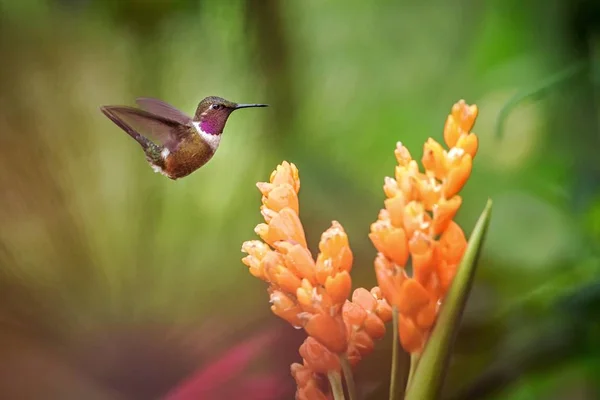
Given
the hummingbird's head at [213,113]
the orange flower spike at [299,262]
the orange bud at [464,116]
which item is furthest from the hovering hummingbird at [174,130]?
the orange bud at [464,116]

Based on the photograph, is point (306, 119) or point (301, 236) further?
point (306, 119)

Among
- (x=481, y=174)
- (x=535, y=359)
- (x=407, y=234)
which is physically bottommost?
(x=535, y=359)

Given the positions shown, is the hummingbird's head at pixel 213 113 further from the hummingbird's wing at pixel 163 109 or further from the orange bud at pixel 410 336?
the orange bud at pixel 410 336

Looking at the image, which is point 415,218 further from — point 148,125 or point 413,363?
point 148,125

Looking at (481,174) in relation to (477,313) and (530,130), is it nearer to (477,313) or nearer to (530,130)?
(530,130)

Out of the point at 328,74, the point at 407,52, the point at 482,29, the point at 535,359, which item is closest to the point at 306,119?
the point at 328,74

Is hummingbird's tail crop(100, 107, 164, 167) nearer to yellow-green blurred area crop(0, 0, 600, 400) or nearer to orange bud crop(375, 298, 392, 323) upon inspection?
yellow-green blurred area crop(0, 0, 600, 400)
